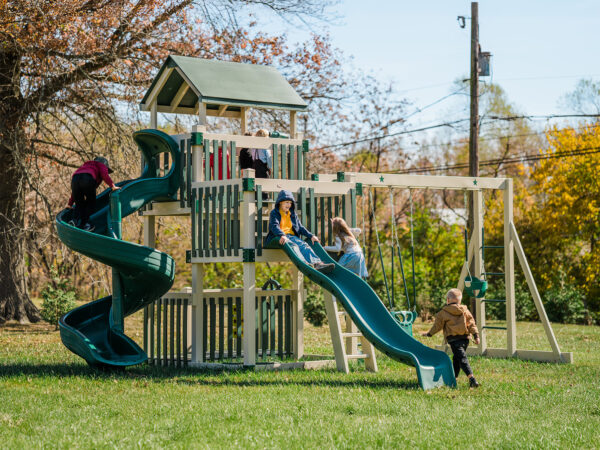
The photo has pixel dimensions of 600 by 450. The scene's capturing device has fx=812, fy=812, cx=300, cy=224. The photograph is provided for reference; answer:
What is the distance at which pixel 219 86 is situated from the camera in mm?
12766

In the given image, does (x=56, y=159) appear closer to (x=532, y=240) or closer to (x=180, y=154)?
(x=180, y=154)

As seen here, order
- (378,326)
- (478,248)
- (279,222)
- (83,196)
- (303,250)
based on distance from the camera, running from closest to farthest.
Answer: (378,326)
(303,250)
(279,222)
(83,196)
(478,248)

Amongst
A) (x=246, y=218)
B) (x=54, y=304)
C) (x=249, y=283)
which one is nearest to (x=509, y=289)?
(x=249, y=283)

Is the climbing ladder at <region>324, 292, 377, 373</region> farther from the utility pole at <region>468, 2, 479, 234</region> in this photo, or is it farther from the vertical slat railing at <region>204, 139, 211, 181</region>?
the utility pole at <region>468, 2, 479, 234</region>

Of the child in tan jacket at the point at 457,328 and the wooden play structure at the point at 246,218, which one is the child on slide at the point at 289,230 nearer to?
the wooden play structure at the point at 246,218

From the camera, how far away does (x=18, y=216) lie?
19.1 metres

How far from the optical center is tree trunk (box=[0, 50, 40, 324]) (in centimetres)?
1836

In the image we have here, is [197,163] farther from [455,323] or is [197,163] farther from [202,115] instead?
[455,323]

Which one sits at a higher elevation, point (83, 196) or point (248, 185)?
point (248, 185)

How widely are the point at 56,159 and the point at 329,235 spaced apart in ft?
33.2

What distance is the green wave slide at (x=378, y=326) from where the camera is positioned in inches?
376

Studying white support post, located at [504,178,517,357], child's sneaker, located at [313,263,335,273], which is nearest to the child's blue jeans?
child's sneaker, located at [313,263,335,273]

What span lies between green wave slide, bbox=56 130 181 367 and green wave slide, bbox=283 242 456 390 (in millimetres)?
2023

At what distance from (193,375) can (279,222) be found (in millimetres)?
2396
